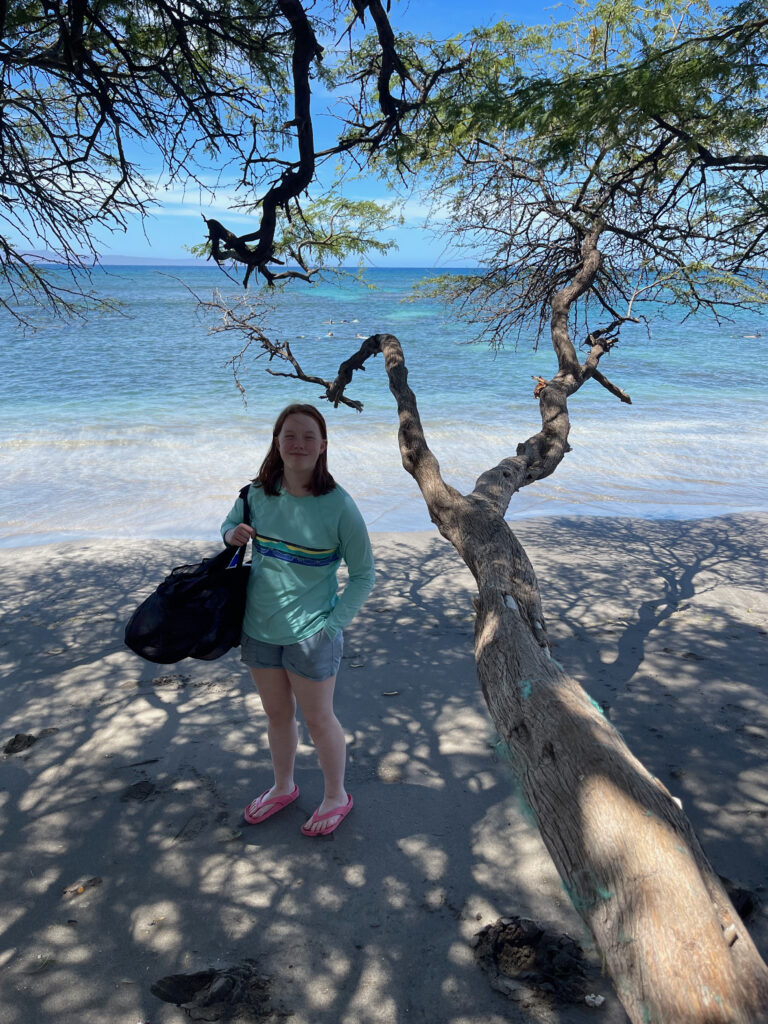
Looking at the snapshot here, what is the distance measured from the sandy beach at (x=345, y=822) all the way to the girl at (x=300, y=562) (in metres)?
0.70

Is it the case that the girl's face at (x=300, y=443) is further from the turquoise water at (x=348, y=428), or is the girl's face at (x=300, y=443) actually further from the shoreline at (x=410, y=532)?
the shoreline at (x=410, y=532)

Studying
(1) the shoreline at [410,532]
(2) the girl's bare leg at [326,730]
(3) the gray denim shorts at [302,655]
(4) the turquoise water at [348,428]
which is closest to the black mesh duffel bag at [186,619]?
(3) the gray denim shorts at [302,655]

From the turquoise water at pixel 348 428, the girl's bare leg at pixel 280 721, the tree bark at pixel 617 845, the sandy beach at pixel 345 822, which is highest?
the tree bark at pixel 617 845

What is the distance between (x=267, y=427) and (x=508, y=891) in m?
14.1

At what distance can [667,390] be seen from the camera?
70.1 feet

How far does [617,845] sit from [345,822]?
1.99 metres

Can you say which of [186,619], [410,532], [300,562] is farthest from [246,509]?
[410,532]

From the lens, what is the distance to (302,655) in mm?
2650

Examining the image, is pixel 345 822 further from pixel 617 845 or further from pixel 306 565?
pixel 617 845

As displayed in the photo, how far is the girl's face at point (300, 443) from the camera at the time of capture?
8.50 ft

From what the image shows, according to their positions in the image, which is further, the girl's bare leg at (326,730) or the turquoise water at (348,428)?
the turquoise water at (348,428)

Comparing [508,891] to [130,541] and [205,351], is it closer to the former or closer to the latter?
[130,541]

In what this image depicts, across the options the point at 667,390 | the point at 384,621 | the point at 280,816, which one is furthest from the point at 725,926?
the point at 667,390

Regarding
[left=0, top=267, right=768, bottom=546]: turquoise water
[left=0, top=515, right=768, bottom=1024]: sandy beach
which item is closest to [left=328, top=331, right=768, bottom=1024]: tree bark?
[left=0, top=515, right=768, bottom=1024]: sandy beach
